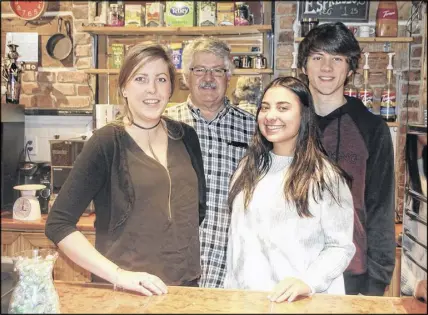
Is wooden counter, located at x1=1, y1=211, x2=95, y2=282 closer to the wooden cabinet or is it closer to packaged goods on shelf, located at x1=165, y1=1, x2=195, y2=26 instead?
the wooden cabinet

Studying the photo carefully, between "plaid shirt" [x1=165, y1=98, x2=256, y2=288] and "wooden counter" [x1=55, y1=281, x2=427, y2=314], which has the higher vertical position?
"plaid shirt" [x1=165, y1=98, x2=256, y2=288]

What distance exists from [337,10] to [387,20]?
355 mm

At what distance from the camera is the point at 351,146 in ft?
7.07

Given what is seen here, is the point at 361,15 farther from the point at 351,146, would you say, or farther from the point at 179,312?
the point at 179,312

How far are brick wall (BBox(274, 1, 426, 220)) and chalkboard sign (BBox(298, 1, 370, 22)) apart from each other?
0.08m

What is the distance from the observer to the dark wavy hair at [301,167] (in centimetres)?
178

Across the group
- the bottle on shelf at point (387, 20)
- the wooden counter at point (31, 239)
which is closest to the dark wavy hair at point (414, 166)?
the bottle on shelf at point (387, 20)

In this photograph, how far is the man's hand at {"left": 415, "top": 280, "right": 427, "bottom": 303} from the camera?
4.42ft

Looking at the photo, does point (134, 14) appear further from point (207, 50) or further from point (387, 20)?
point (387, 20)

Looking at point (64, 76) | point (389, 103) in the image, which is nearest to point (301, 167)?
point (389, 103)

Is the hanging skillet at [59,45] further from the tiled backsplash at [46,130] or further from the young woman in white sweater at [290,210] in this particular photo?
the young woman in white sweater at [290,210]

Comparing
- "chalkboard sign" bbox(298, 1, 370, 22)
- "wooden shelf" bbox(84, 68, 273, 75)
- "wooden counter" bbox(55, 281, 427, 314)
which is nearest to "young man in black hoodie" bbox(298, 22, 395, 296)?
"wooden counter" bbox(55, 281, 427, 314)

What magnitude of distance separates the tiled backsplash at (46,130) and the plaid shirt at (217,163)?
1.58 meters

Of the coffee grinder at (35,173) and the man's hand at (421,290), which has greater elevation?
the coffee grinder at (35,173)
